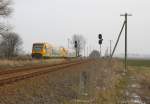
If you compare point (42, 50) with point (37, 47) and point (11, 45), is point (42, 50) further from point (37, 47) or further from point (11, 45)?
point (11, 45)

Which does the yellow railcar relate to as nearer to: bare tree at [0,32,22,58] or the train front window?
the train front window

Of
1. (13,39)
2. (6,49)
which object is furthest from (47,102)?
(13,39)

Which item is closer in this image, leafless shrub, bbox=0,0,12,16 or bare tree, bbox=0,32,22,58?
leafless shrub, bbox=0,0,12,16

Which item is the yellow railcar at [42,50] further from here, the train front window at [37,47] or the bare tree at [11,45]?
the bare tree at [11,45]

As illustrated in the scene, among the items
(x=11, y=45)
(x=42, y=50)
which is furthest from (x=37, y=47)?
(x=11, y=45)

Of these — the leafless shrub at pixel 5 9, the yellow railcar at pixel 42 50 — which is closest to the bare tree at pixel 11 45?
the yellow railcar at pixel 42 50

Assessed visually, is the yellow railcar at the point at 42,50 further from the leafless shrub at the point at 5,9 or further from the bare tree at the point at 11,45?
the bare tree at the point at 11,45

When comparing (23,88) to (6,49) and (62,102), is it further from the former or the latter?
(6,49)

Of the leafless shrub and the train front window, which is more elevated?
the leafless shrub

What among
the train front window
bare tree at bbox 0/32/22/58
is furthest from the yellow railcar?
bare tree at bbox 0/32/22/58

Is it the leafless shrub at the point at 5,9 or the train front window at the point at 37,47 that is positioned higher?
the leafless shrub at the point at 5,9

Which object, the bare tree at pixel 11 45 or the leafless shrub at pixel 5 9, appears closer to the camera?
the leafless shrub at pixel 5 9

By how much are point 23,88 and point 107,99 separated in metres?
4.30

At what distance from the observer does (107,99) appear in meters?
15.5
